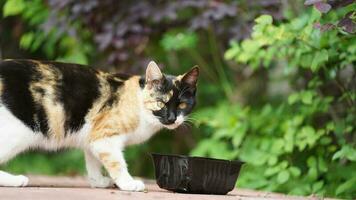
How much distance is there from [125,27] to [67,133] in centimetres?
221

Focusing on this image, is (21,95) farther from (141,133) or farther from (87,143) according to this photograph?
(141,133)

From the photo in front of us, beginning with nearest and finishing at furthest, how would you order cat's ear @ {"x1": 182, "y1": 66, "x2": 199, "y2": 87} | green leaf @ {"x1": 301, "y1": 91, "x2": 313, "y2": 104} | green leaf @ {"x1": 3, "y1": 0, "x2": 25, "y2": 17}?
1. cat's ear @ {"x1": 182, "y1": 66, "x2": 199, "y2": 87}
2. green leaf @ {"x1": 301, "y1": 91, "x2": 313, "y2": 104}
3. green leaf @ {"x1": 3, "y1": 0, "x2": 25, "y2": 17}

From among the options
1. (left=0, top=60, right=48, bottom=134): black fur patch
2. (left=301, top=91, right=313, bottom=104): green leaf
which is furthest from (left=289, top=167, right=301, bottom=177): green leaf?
(left=0, top=60, right=48, bottom=134): black fur patch

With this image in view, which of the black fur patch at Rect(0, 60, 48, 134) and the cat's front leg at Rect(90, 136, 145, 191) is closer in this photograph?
the black fur patch at Rect(0, 60, 48, 134)

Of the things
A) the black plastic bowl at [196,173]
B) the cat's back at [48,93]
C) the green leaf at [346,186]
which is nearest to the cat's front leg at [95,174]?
the cat's back at [48,93]

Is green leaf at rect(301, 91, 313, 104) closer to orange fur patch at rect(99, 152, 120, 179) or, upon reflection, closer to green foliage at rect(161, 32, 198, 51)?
green foliage at rect(161, 32, 198, 51)

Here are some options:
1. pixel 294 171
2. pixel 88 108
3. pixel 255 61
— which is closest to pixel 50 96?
pixel 88 108

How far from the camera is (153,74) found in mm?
4203

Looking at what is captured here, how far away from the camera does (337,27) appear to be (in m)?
4.04

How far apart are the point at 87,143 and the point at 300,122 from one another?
81.7 inches

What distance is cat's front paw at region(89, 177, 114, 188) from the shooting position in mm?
4401

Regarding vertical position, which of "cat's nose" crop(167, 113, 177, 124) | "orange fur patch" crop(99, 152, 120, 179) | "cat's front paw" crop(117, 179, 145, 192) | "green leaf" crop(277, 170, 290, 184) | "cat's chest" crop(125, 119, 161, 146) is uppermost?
"cat's nose" crop(167, 113, 177, 124)

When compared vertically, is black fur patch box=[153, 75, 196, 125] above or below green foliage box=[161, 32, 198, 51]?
above

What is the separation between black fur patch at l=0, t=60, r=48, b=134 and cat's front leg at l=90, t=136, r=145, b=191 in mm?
367
